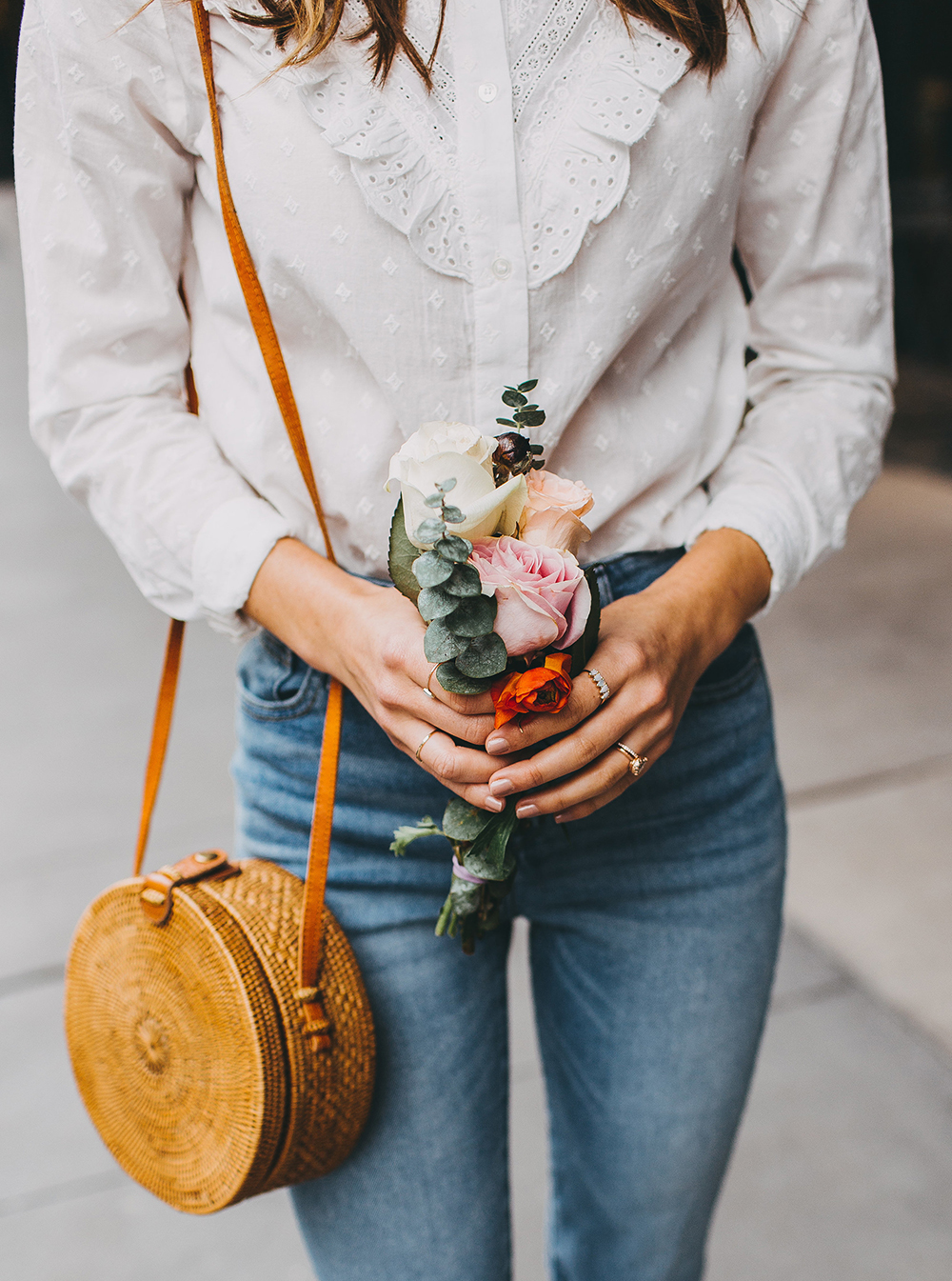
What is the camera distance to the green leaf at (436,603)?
0.69 metres

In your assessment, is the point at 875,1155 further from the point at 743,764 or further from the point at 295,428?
the point at 295,428

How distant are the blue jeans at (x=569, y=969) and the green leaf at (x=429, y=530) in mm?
331

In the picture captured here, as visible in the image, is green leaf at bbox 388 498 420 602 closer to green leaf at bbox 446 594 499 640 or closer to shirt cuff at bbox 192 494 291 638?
green leaf at bbox 446 594 499 640

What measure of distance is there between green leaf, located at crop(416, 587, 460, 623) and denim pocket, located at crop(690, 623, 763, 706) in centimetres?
40

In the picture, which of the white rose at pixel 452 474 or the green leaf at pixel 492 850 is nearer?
the white rose at pixel 452 474

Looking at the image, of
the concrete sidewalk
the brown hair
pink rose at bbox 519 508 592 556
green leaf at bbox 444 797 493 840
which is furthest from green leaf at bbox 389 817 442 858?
Result: the concrete sidewalk

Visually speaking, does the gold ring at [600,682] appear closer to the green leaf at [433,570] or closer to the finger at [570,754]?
the finger at [570,754]

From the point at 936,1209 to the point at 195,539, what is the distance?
1699mm

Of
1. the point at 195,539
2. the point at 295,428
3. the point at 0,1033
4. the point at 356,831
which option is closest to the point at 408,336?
the point at 295,428

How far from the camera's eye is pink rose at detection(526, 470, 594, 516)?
773 millimetres

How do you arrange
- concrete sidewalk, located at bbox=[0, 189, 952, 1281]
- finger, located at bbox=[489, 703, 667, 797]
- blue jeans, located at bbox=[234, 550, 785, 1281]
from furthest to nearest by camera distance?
concrete sidewalk, located at bbox=[0, 189, 952, 1281] < blue jeans, located at bbox=[234, 550, 785, 1281] < finger, located at bbox=[489, 703, 667, 797]

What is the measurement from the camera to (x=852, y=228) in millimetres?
1069

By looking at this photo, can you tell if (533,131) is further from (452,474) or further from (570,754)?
(570,754)

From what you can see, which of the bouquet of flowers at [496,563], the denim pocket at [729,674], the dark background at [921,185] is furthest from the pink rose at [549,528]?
→ the dark background at [921,185]
